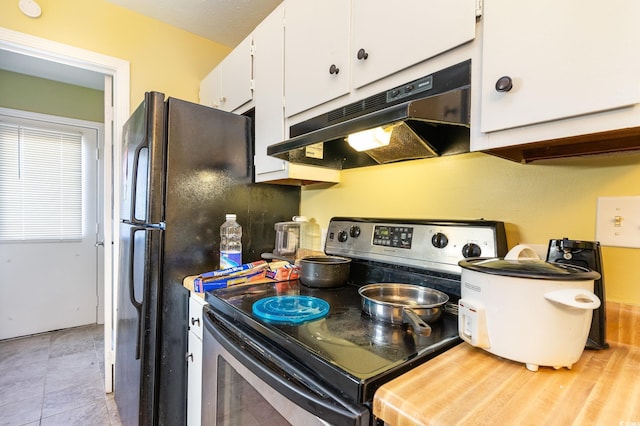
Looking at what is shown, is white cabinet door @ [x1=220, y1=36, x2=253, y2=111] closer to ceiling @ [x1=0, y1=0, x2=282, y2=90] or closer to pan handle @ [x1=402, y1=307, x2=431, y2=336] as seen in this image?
ceiling @ [x1=0, y1=0, x2=282, y2=90]

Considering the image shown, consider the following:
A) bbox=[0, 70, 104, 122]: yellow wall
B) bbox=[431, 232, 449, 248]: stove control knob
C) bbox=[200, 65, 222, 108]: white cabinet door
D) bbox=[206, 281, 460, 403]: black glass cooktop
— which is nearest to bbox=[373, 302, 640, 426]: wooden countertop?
bbox=[206, 281, 460, 403]: black glass cooktop

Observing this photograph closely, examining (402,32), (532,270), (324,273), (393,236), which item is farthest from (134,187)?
(532,270)

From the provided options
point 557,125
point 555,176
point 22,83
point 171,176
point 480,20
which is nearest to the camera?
point 557,125

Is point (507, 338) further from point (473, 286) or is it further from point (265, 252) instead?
point (265, 252)

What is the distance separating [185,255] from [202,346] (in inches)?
17.7

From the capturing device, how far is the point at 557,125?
0.63 m

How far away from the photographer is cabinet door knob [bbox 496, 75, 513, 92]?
67 centimetres

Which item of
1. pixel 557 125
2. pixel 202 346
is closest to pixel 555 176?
pixel 557 125

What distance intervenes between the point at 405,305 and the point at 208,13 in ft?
7.05

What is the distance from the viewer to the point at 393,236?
1.20 m

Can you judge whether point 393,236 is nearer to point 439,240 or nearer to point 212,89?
point 439,240

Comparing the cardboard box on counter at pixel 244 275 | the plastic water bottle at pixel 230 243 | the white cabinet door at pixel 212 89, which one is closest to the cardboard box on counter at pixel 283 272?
the cardboard box on counter at pixel 244 275

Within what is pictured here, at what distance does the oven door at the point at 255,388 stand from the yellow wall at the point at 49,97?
3.11 metres

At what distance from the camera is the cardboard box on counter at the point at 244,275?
1.19 meters
